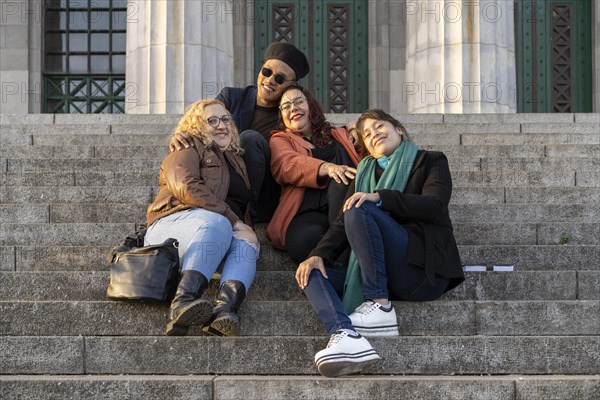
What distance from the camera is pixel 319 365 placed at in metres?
5.35

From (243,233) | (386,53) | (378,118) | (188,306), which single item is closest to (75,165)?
(243,233)

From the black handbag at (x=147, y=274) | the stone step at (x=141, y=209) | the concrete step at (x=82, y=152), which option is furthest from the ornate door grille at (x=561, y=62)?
the black handbag at (x=147, y=274)

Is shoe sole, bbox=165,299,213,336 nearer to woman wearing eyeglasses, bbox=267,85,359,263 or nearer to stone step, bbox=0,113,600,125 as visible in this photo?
woman wearing eyeglasses, bbox=267,85,359,263

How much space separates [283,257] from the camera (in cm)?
682

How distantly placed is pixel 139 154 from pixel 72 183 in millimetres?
912

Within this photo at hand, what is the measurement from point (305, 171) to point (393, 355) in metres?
1.53

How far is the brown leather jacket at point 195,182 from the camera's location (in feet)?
20.5

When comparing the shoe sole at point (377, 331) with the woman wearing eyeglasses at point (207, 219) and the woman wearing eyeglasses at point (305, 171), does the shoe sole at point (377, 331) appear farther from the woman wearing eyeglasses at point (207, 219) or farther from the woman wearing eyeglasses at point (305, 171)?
the woman wearing eyeglasses at point (305, 171)

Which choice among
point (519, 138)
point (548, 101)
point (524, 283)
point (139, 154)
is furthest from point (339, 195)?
point (548, 101)

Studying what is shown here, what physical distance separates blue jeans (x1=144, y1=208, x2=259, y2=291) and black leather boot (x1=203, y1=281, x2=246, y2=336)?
0.26 feet

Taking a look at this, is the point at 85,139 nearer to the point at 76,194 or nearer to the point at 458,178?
the point at 76,194

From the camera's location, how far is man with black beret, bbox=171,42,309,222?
7141 millimetres

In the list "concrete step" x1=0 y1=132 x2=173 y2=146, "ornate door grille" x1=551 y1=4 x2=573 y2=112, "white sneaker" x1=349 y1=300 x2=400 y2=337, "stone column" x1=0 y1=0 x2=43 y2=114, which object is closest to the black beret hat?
"concrete step" x1=0 y1=132 x2=173 y2=146

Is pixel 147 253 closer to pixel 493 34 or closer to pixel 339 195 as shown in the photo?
pixel 339 195
